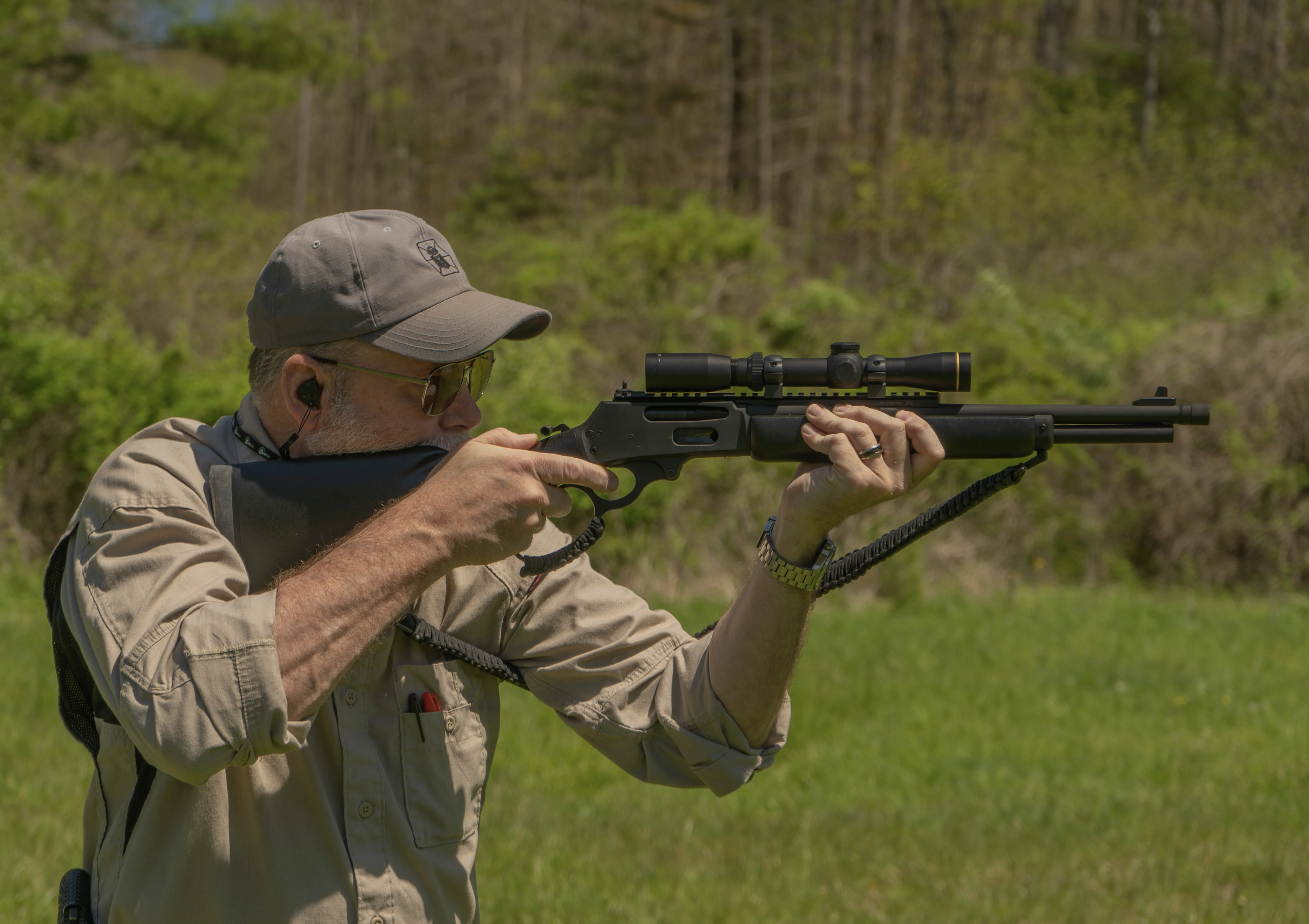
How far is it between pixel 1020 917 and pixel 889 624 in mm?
5446

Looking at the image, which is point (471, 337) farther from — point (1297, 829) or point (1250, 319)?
point (1250, 319)

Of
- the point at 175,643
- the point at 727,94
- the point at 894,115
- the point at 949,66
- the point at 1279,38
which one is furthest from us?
the point at 949,66

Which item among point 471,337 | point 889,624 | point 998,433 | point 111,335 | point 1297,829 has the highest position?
point 471,337

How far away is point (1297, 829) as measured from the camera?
5.89m

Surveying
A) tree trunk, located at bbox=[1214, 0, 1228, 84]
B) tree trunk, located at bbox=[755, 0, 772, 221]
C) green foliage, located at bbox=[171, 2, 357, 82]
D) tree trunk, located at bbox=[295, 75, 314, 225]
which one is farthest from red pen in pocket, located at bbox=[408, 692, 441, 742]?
tree trunk, located at bbox=[1214, 0, 1228, 84]

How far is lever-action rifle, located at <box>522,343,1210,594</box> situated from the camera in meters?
2.90

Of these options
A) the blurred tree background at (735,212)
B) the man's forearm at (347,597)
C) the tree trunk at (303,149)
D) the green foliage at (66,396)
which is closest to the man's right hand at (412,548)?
the man's forearm at (347,597)

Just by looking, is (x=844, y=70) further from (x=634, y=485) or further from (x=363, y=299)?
(x=363, y=299)

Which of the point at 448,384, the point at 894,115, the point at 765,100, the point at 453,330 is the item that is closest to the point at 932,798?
the point at 448,384

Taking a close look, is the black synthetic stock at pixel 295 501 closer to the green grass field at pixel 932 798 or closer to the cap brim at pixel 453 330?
the cap brim at pixel 453 330

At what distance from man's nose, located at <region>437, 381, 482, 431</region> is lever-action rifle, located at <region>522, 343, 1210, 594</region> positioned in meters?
0.20

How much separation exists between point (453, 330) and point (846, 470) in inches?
37.7

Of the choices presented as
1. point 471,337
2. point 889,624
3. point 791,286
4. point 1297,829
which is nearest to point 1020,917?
point 1297,829

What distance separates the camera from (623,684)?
2.88m
